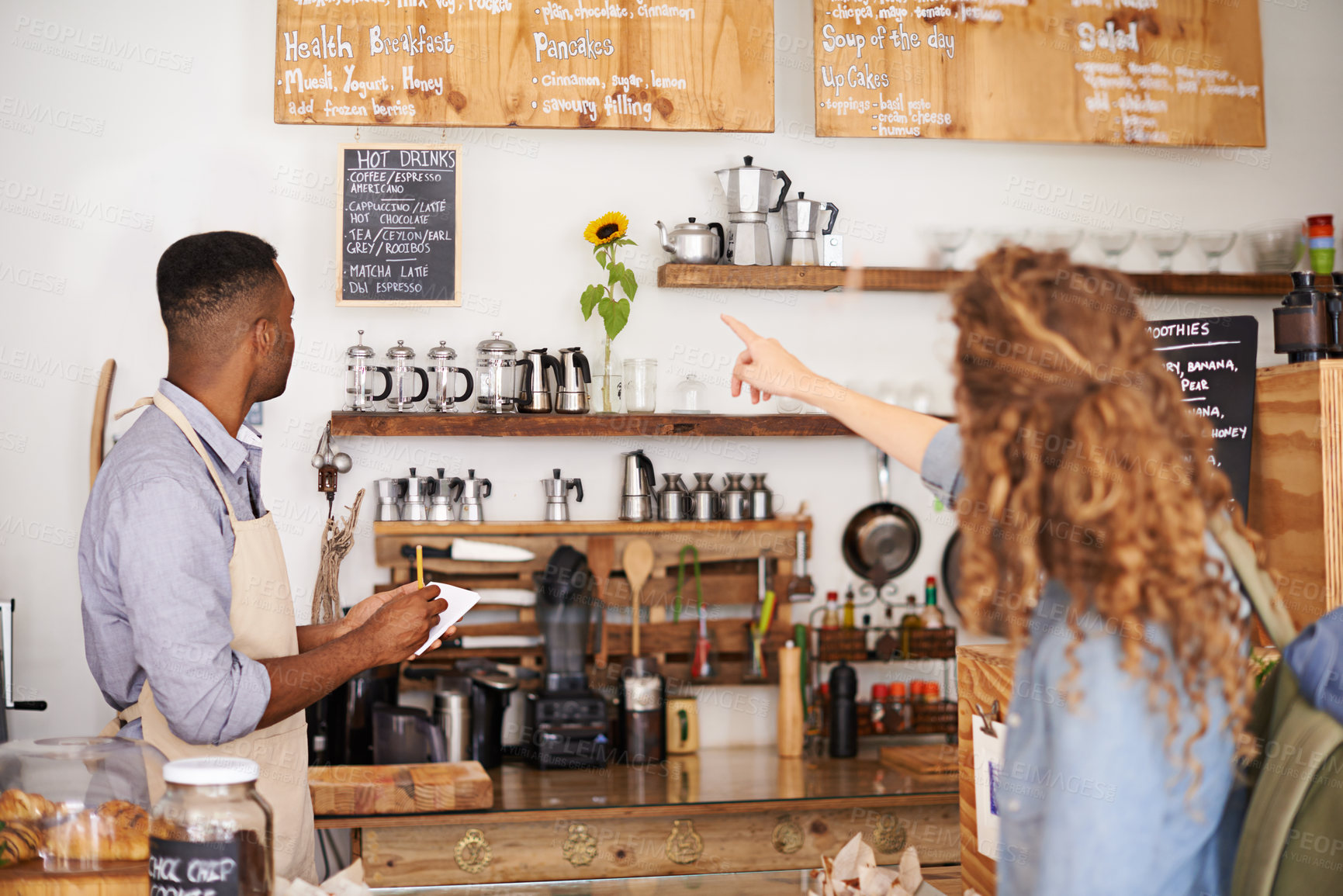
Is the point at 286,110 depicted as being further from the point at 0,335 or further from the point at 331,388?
the point at 0,335

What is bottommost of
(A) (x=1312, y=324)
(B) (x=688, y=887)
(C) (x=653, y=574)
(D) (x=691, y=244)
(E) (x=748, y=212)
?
(B) (x=688, y=887)

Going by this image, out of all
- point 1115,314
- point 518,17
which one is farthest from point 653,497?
point 1115,314

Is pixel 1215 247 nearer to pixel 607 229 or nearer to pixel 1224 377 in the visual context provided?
pixel 1224 377

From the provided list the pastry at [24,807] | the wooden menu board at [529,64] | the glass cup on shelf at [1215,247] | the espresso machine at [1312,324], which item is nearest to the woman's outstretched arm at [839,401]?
the espresso machine at [1312,324]

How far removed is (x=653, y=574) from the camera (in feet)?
11.8

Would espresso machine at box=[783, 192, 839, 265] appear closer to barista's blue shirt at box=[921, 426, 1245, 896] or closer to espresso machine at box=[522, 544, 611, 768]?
espresso machine at box=[522, 544, 611, 768]

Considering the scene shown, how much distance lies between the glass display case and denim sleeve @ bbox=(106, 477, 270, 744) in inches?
6.2

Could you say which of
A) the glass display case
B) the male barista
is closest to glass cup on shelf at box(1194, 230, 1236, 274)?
the male barista

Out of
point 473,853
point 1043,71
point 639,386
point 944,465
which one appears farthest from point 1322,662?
point 1043,71

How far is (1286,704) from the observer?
1.01 meters

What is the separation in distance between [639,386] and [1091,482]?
2.64 metres

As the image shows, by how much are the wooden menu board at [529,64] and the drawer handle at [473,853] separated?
2.01 metres

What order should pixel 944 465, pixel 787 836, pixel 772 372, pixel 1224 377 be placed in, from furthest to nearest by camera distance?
pixel 787 836
pixel 1224 377
pixel 772 372
pixel 944 465

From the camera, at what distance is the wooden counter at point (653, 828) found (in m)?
2.80
